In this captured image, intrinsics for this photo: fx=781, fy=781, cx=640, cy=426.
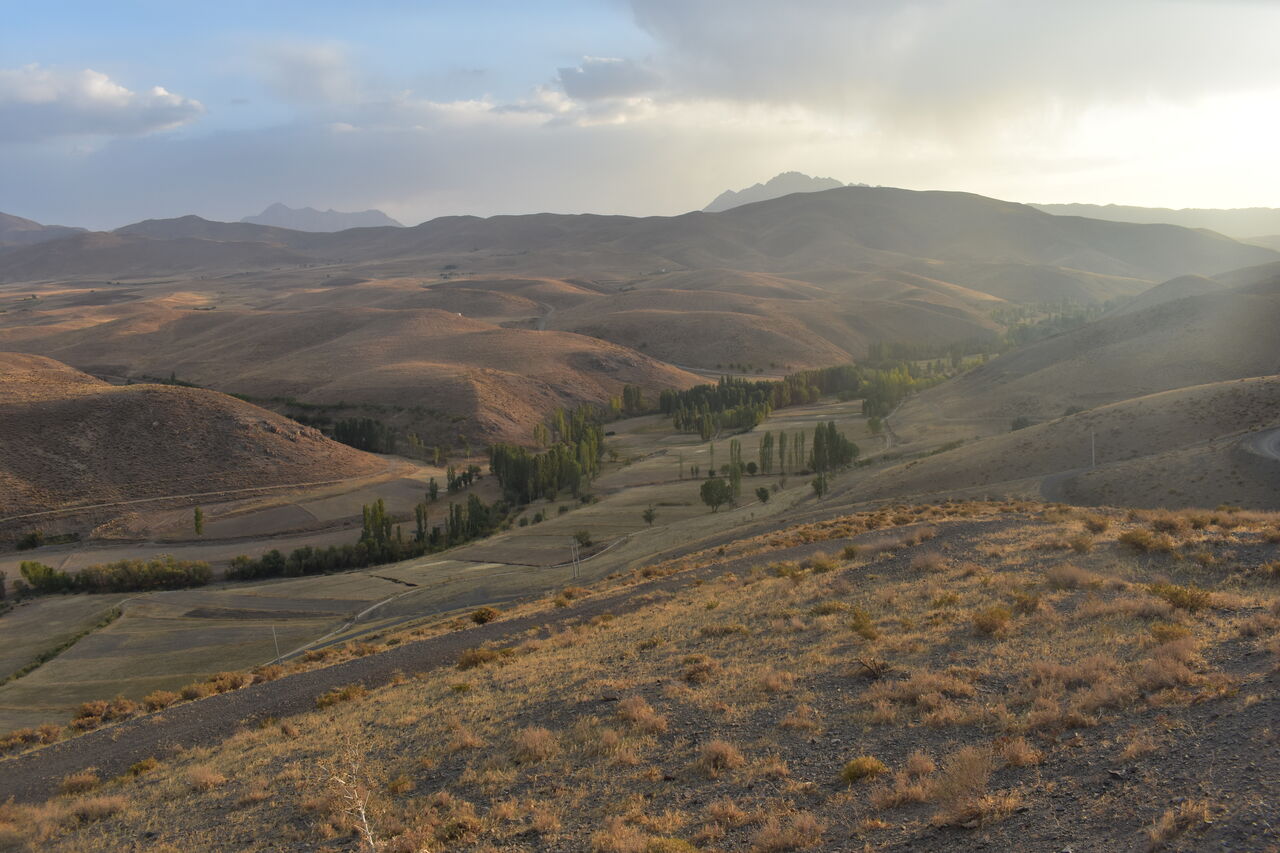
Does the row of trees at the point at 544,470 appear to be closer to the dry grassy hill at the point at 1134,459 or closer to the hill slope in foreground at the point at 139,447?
the hill slope in foreground at the point at 139,447

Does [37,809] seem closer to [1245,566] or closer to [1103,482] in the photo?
[1245,566]

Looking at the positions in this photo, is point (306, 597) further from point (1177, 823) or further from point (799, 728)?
point (1177, 823)

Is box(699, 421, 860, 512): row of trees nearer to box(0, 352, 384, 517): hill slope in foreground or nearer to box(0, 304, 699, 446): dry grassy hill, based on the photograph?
box(0, 304, 699, 446): dry grassy hill

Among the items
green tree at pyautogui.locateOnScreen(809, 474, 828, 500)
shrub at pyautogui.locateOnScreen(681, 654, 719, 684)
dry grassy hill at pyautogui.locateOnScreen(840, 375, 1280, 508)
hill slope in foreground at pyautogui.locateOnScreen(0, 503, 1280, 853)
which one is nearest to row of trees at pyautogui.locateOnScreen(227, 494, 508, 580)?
green tree at pyautogui.locateOnScreen(809, 474, 828, 500)

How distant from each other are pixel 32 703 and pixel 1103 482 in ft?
169

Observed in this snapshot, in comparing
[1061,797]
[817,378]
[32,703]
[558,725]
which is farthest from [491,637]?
[817,378]

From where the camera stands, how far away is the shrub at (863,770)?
36.2 feet

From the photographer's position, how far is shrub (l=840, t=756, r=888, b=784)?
11047mm

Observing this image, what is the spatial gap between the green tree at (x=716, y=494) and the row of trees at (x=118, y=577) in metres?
38.7

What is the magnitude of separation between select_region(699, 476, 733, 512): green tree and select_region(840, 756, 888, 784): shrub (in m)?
53.0

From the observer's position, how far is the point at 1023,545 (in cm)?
2381

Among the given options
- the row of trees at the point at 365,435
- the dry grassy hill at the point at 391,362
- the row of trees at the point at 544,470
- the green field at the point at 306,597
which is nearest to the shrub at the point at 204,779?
the green field at the point at 306,597

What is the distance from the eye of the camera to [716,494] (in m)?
64.4

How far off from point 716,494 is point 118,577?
4544 cm
